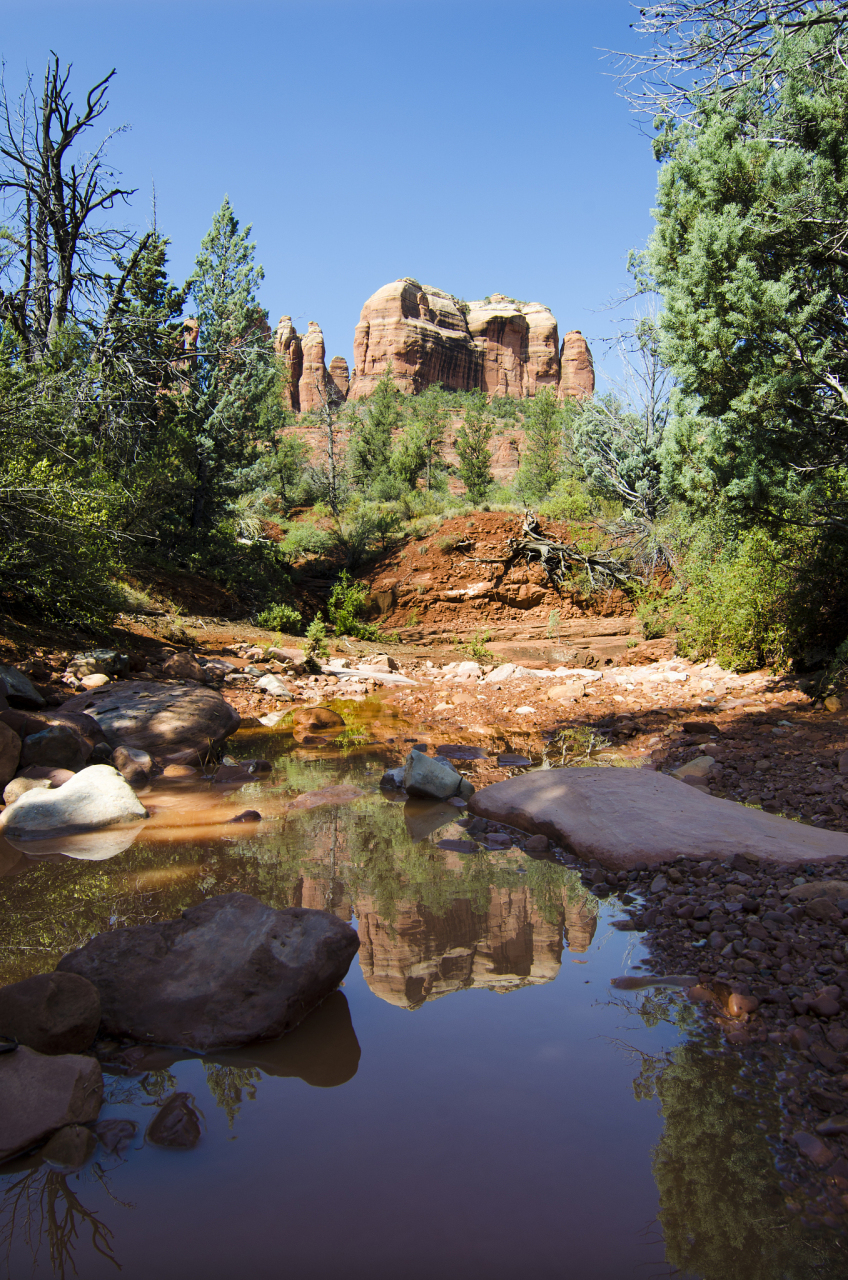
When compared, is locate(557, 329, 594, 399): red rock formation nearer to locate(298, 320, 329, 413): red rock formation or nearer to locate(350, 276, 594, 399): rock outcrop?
locate(350, 276, 594, 399): rock outcrop

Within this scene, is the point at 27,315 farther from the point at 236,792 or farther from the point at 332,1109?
the point at 332,1109

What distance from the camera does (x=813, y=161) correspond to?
22.5 feet

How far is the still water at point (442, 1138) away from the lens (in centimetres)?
173

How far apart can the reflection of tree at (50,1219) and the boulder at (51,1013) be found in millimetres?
482

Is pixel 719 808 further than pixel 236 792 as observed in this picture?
No

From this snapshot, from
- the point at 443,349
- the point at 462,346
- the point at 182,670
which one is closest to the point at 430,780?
the point at 182,670

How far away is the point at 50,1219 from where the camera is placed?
6.02 feet

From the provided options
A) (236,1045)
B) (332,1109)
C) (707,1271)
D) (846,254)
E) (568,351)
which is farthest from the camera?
(568,351)

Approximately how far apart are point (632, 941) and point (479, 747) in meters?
4.66

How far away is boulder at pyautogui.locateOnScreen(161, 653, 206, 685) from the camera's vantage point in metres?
9.73

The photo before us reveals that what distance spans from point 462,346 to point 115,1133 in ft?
332

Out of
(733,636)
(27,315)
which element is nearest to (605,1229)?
(733,636)

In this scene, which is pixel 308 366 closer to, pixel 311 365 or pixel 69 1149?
pixel 311 365

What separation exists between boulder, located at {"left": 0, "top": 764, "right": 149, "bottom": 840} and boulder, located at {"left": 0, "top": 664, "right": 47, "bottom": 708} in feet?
6.27
